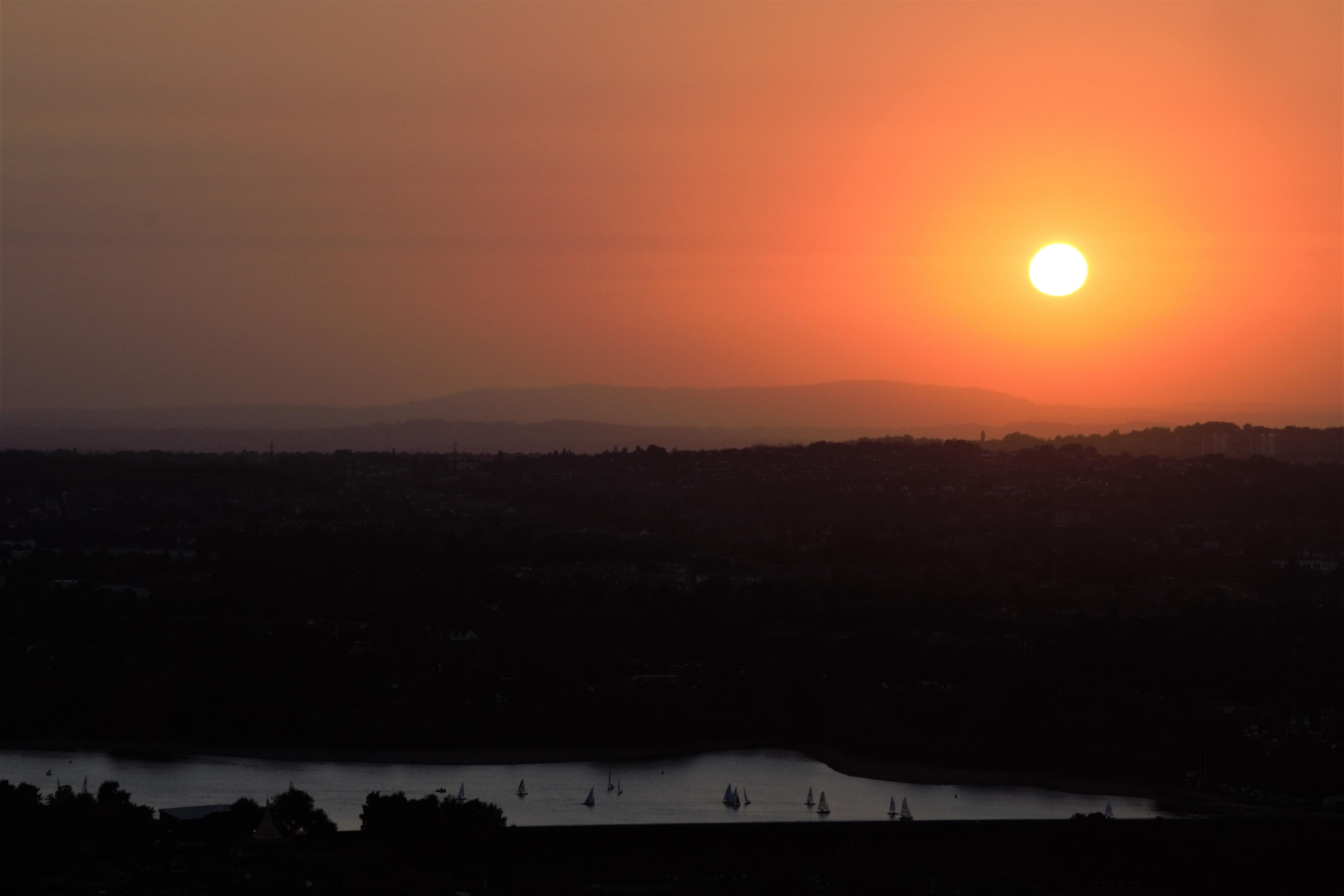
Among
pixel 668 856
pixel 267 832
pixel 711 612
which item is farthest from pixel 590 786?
pixel 711 612

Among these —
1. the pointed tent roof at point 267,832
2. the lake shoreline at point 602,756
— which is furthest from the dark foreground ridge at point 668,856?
the lake shoreline at point 602,756

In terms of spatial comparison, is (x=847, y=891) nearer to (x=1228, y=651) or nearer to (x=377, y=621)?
(x=1228, y=651)

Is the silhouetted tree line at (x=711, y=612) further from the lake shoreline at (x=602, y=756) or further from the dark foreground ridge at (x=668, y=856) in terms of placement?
the dark foreground ridge at (x=668, y=856)

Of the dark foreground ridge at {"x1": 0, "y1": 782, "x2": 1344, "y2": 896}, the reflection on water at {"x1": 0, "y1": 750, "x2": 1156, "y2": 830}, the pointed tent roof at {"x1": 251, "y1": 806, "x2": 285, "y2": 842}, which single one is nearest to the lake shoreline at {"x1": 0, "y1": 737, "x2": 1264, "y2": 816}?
the reflection on water at {"x1": 0, "y1": 750, "x2": 1156, "y2": 830}

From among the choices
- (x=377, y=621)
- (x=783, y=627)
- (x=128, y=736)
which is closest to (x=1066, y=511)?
(x=783, y=627)

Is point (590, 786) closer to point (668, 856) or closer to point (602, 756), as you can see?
point (602, 756)

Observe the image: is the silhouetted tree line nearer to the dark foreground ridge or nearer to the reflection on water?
the reflection on water

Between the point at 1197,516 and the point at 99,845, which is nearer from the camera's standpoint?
the point at 99,845
